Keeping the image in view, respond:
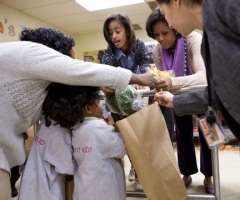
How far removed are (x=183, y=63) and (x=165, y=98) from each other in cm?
49

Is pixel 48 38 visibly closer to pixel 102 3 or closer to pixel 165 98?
pixel 165 98

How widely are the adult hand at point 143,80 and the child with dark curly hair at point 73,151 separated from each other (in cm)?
21

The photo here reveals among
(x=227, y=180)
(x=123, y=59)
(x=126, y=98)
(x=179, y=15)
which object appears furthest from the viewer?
(x=227, y=180)

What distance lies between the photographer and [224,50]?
0.56 m

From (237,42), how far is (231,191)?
155 cm

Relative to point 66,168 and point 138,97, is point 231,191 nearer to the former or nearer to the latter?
point 138,97

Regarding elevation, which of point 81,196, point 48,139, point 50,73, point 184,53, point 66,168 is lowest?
point 81,196

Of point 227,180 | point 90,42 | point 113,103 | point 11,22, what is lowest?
point 227,180

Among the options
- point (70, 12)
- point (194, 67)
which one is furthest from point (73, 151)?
point (70, 12)

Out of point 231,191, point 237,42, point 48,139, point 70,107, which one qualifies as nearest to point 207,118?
point 237,42

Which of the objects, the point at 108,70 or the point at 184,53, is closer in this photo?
the point at 108,70

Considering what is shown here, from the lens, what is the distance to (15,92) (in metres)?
0.89

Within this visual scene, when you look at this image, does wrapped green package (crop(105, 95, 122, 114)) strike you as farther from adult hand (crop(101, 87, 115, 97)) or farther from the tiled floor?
the tiled floor

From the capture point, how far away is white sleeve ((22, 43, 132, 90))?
834mm
